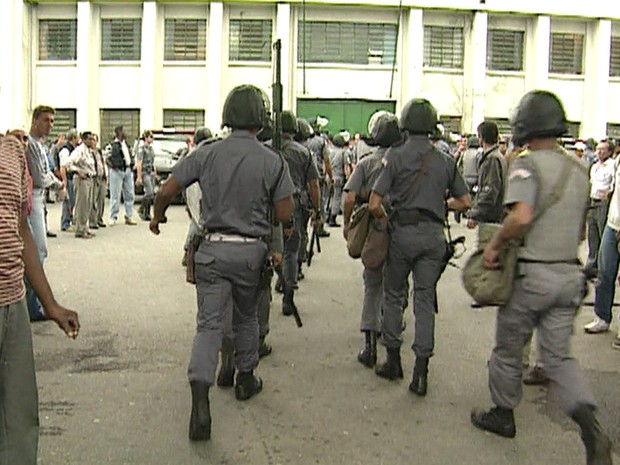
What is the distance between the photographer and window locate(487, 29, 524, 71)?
33.6 metres

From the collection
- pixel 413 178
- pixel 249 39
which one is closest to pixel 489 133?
pixel 413 178

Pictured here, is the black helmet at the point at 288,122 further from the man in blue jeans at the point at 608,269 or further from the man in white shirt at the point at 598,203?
the man in white shirt at the point at 598,203

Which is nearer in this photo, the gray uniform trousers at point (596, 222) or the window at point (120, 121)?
the gray uniform trousers at point (596, 222)

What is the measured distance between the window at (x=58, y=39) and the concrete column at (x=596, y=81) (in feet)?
68.9

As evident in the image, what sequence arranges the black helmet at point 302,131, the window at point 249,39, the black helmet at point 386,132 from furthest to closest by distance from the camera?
the window at point 249,39 < the black helmet at point 302,131 < the black helmet at point 386,132

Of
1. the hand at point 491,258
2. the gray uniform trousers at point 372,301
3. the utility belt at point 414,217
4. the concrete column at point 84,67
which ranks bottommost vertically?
the gray uniform trousers at point 372,301

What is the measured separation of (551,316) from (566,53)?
3193cm

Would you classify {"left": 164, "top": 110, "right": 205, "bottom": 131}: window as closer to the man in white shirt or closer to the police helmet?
the man in white shirt

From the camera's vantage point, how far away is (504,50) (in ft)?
111

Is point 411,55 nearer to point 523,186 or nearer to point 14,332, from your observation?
point 523,186

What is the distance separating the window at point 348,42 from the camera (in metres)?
32.3

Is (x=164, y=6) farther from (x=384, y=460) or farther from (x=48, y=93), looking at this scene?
(x=384, y=460)

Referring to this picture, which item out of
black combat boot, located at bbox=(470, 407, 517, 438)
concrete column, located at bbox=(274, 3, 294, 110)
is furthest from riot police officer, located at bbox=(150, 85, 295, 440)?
concrete column, located at bbox=(274, 3, 294, 110)

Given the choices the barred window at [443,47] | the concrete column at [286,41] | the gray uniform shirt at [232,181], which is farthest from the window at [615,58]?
the gray uniform shirt at [232,181]
